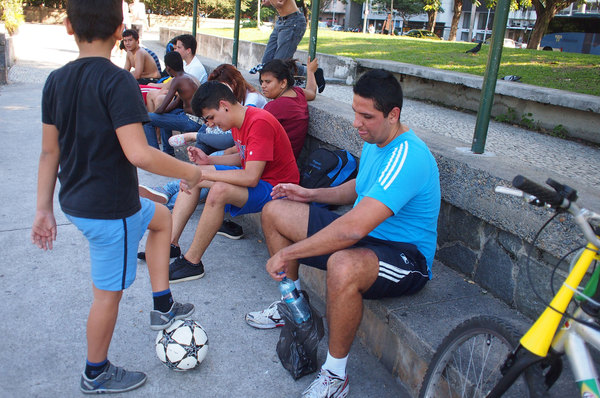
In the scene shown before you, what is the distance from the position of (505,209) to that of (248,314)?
1615 millimetres

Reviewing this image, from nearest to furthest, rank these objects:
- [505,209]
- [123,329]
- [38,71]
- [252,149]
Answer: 1. [505,209]
2. [123,329]
3. [252,149]
4. [38,71]

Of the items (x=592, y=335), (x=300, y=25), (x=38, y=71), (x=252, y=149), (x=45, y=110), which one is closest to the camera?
(x=592, y=335)

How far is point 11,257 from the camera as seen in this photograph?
12.1 ft

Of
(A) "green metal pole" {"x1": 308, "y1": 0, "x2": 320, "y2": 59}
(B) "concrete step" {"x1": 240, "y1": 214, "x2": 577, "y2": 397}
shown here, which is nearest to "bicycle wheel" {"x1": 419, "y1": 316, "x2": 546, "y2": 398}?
(B) "concrete step" {"x1": 240, "y1": 214, "x2": 577, "y2": 397}

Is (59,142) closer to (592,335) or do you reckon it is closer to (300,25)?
(592,335)

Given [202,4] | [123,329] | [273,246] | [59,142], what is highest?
[202,4]

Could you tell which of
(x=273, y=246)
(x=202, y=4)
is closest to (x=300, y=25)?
(x=273, y=246)

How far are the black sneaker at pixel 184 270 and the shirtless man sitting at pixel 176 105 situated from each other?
272cm

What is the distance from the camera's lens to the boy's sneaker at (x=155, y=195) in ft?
13.0

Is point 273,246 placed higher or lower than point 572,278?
lower

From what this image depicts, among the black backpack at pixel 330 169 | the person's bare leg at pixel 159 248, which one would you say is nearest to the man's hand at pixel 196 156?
the black backpack at pixel 330 169

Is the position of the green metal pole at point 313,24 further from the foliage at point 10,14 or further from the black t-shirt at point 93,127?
the foliage at point 10,14

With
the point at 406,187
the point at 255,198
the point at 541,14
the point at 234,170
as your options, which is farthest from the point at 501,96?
the point at 541,14

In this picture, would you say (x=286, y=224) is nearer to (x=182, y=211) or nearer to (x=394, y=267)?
(x=394, y=267)
